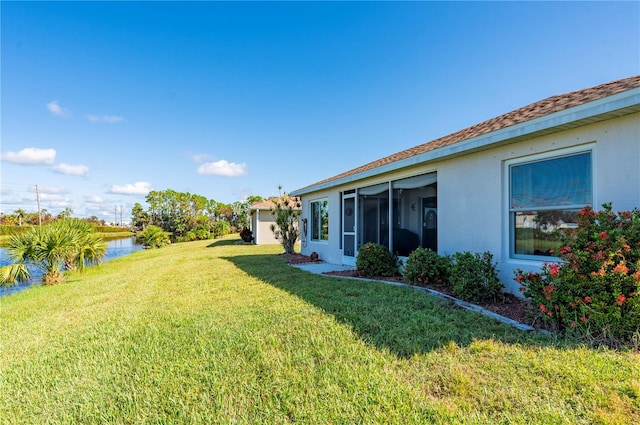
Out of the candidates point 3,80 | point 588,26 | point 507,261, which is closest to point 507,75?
point 588,26

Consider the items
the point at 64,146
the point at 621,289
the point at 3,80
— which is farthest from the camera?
the point at 64,146

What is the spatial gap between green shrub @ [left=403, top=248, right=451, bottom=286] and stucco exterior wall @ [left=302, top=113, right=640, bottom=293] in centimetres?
46

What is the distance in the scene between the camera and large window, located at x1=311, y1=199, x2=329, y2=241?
479 inches

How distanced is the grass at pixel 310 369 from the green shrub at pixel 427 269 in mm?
1146

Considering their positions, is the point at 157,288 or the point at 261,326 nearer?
the point at 261,326

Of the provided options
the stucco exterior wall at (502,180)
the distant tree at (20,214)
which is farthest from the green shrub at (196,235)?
the distant tree at (20,214)

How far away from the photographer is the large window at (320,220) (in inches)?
479

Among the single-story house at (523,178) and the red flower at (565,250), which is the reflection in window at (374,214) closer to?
the single-story house at (523,178)

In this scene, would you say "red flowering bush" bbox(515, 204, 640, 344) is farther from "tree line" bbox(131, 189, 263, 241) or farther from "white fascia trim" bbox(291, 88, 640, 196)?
"tree line" bbox(131, 189, 263, 241)

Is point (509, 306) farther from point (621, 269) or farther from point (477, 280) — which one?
point (621, 269)

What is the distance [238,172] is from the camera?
4847cm

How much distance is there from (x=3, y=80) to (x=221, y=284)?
12378mm

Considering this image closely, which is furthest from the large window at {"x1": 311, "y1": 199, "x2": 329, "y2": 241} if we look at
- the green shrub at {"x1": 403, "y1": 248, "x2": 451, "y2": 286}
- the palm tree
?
the palm tree

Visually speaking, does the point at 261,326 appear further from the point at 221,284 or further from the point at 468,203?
the point at 468,203
